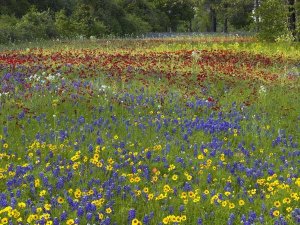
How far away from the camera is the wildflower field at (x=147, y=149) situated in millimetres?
4887

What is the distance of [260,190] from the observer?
5.66m

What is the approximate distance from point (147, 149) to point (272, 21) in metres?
19.3

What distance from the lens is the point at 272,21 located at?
23625 millimetres

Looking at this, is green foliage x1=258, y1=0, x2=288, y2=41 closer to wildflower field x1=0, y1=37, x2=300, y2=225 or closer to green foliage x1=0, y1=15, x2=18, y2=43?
wildflower field x1=0, y1=37, x2=300, y2=225

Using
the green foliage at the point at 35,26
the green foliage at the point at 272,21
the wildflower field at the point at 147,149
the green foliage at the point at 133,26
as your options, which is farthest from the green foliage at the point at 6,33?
the green foliage at the point at 272,21

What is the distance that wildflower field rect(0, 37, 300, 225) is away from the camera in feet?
16.0

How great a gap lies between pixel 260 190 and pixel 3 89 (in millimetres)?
6441

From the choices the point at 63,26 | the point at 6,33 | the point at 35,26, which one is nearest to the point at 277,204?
the point at 6,33

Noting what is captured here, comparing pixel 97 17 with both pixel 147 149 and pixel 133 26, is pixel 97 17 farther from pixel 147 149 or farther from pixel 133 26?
pixel 147 149

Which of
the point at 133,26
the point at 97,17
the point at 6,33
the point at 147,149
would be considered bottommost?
the point at 147,149

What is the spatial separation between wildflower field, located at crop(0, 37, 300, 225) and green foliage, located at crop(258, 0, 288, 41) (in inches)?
456

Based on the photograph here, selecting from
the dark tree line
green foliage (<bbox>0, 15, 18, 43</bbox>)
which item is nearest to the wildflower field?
green foliage (<bbox>0, 15, 18, 43</bbox>)

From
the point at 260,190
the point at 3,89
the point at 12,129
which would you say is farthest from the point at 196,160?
the point at 3,89

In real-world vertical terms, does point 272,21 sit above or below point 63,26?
below
